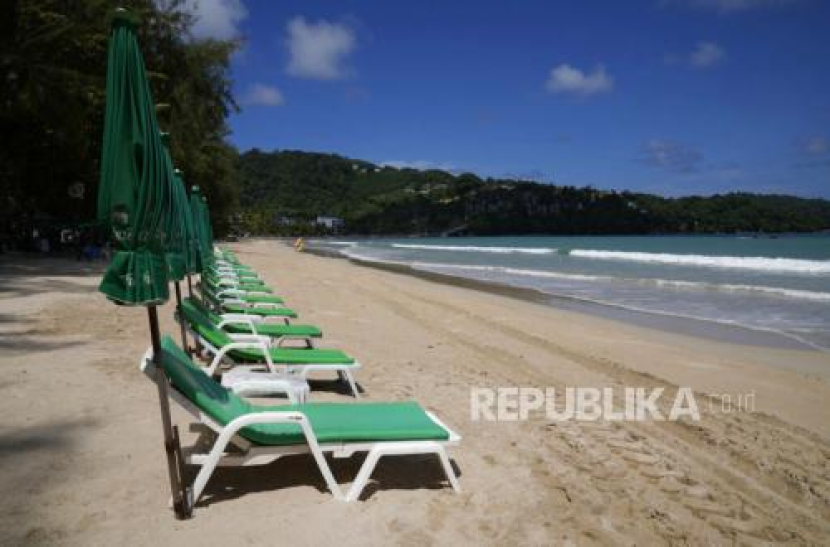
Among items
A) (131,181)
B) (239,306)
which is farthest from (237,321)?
(131,181)

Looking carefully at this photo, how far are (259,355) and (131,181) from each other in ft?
11.7

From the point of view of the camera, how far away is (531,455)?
4.29 metres

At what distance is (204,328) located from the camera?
6129 mm

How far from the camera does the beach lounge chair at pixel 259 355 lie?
5.67m

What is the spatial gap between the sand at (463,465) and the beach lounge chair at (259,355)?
42cm

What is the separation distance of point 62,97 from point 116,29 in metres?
17.5

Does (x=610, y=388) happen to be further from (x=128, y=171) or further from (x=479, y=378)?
(x=128, y=171)

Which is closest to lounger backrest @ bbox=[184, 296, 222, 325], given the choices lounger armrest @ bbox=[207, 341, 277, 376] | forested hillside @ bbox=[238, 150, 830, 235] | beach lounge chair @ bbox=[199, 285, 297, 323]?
beach lounge chair @ bbox=[199, 285, 297, 323]

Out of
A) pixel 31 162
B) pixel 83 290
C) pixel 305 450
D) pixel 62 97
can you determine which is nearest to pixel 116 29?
pixel 305 450

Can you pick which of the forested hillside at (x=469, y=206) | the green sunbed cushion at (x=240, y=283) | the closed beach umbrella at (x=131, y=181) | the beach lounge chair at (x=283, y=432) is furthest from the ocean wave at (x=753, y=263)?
the forested hillside at (x=469, y=206)

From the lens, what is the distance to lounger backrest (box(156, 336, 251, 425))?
3320 millimetres

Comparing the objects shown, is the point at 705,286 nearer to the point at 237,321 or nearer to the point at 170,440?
the point at 237,321

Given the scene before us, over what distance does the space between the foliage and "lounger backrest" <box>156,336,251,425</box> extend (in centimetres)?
1301

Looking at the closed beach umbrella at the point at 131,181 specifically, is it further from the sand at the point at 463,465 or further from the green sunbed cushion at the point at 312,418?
the sand at the point at 463,465
